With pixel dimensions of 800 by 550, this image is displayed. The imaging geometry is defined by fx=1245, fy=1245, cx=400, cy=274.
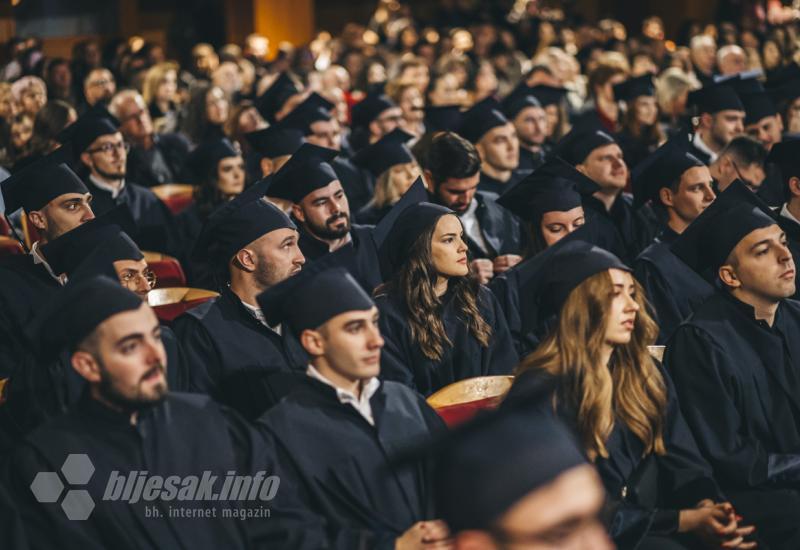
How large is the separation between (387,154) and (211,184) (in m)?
1.31

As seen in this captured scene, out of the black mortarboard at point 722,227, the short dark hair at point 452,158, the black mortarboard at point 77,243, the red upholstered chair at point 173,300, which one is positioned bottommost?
the red upholstered chair at point 173,300

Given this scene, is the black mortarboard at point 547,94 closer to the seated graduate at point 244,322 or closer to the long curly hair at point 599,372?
the seated graduate at point 244,322

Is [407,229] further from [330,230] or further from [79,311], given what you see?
[79,311]

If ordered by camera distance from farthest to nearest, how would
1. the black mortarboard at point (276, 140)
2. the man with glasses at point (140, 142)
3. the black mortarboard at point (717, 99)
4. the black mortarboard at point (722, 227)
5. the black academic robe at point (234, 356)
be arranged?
the man with glasses at point (140, 142)
the black mortarboard at point (717, 99)
the black mortarboard at point (276, 140)
the black academic robe at point (234, 356)
the black mortarboard at point (722, 227)

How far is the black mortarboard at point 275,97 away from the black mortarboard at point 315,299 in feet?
23.2

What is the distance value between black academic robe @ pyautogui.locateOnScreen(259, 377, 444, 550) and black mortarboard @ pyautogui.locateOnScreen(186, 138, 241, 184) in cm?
483

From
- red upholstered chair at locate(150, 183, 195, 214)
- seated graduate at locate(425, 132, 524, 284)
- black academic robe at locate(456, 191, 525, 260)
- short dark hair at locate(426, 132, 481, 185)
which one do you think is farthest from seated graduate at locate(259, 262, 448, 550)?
red upholstered chair at locate(150, 183, 195, 214)

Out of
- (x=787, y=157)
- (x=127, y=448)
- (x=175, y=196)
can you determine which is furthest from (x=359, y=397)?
(x=175, y=196)

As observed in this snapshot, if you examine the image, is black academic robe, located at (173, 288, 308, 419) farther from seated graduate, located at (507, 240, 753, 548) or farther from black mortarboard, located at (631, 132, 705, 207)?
black mortarboard, located at (631, 132, 705, 207)

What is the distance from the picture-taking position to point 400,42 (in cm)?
2056

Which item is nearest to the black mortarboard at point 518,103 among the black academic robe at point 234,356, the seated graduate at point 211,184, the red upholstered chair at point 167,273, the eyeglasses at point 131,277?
the seated graduate at point 211,184

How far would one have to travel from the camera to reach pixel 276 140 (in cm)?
897

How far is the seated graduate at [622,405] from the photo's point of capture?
14.1 ft

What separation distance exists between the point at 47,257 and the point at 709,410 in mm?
2972
